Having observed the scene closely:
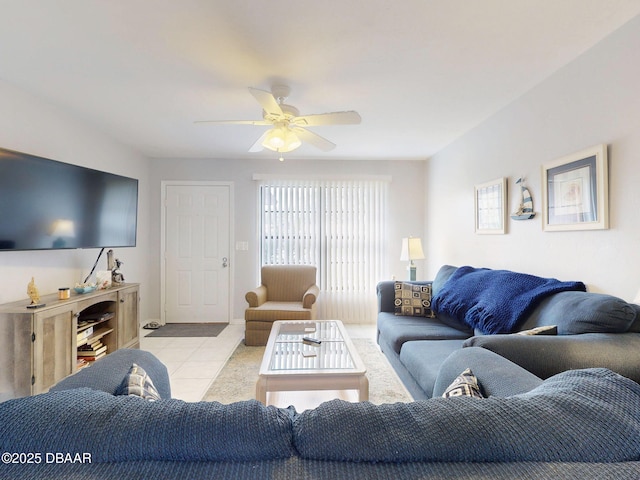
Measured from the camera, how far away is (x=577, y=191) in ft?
6.44

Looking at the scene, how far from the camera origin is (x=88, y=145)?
10.5 feet

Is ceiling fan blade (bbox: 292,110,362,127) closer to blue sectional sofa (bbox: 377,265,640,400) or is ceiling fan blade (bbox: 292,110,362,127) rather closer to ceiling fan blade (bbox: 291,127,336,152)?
ceiling fan blade (bbox: 291,127,336,152)

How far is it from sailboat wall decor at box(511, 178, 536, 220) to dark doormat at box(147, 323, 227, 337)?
358 cm

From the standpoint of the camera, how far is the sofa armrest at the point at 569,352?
1334 millimetres

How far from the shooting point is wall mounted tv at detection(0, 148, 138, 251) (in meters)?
2.15

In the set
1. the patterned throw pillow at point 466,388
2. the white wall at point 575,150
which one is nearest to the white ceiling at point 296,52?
the white wall at point 575,150

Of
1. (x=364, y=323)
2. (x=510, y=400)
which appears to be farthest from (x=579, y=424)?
(x=364, y=323)

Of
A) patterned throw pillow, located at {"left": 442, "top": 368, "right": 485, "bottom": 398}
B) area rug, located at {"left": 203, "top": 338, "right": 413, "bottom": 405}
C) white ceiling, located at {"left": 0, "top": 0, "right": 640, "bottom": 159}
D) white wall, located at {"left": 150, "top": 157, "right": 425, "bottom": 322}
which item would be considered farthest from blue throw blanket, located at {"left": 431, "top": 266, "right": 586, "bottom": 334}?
white wall, located at {"left": 150, "top": 157, "right": 425, "bottom": 322}

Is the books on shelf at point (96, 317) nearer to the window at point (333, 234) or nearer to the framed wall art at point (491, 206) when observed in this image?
the window at point (333, 234)

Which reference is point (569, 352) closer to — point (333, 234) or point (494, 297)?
point (494, 297)

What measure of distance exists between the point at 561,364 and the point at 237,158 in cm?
424

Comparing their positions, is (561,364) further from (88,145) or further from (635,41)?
(88,145)

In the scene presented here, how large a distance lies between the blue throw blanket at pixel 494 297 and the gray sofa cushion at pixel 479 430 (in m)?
1.47

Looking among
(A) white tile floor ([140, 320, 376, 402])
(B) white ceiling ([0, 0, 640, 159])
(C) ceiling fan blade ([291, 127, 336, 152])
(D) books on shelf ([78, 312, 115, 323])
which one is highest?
(B) white ceiling ([0, 0, 640, 159])
